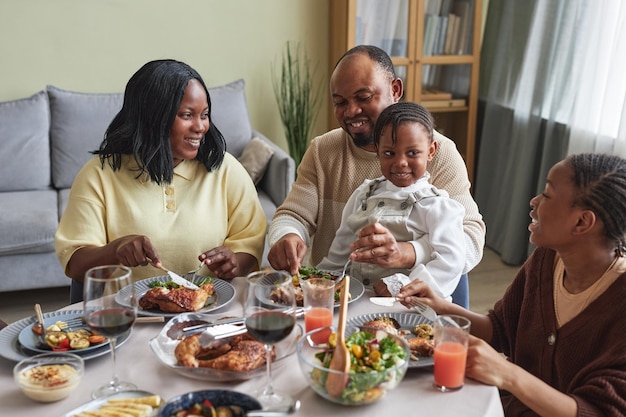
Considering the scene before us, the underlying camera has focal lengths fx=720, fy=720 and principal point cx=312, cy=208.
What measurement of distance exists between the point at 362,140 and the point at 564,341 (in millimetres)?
937

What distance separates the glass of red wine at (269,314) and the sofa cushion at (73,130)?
2851 millimetres

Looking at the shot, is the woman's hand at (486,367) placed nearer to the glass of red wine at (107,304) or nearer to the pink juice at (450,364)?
the pink juice at (450,364)

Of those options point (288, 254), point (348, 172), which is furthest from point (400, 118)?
point (288, 254)

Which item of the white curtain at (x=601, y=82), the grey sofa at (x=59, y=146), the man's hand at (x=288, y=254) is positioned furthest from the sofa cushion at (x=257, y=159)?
the man's hand at (x=288, y=254)

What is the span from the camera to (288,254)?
2006 millimetres

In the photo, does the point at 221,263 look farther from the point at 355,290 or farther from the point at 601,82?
the point at 601,82

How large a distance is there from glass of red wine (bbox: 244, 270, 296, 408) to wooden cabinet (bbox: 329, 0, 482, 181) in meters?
3.18

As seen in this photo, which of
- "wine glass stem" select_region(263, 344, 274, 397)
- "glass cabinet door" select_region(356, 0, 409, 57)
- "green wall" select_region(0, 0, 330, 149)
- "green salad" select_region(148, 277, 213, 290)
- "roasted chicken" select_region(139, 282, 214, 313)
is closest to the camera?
"wine glass stem" select_region(263, 344, 274, 397)

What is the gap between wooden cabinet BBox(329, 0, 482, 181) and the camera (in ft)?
14.1

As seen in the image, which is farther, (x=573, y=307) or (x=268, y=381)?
(x=573, y=307)

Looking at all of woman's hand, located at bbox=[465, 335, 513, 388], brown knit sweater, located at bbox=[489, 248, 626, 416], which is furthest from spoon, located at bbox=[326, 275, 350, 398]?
brown knit sweater, located at bbox=[489, 248, 626, 416]

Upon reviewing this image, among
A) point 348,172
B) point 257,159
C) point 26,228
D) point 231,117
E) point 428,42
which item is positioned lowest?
point 26,228

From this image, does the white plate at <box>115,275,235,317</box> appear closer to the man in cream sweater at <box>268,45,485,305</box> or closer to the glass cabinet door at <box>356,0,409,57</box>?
the man in cream sweater at <box>268,45,485,305</box>

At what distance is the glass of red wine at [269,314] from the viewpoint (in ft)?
4.19
